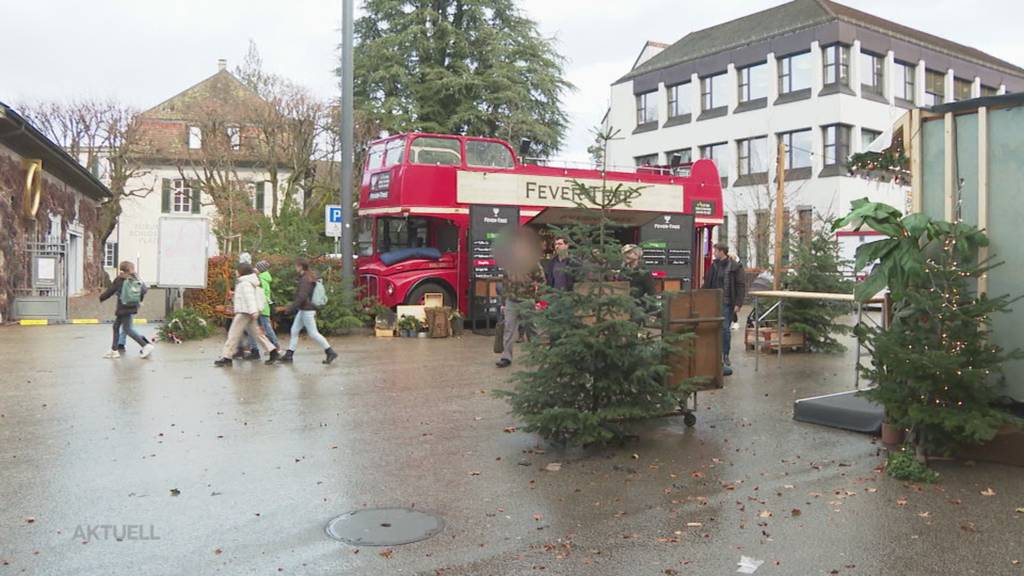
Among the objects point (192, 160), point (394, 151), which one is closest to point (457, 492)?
point (394, 151)

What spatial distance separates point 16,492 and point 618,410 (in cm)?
413

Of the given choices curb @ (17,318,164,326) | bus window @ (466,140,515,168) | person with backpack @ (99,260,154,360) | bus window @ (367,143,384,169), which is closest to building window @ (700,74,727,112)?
bus window @ (466,140,515,168)

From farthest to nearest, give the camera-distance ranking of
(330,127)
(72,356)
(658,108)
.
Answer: (658,108) → (330,127) → (72,356)

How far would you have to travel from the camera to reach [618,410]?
672 cm

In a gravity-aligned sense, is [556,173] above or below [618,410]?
above

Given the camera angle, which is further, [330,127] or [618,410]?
[330,127]

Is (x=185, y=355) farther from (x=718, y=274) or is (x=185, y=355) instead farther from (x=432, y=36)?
(x=432, y=36)

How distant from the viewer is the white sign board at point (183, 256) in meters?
16.8

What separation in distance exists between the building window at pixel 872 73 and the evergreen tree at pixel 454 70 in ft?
48.9

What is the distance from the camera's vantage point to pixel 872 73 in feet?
134

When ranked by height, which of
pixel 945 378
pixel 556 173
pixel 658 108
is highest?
pixel 658 108

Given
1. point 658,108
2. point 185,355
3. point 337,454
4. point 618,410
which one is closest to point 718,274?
point 618,410

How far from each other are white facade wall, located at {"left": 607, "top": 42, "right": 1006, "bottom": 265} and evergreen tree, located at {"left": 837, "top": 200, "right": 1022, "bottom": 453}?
1179 inches

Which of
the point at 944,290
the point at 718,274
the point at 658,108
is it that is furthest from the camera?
the point at 658,108
